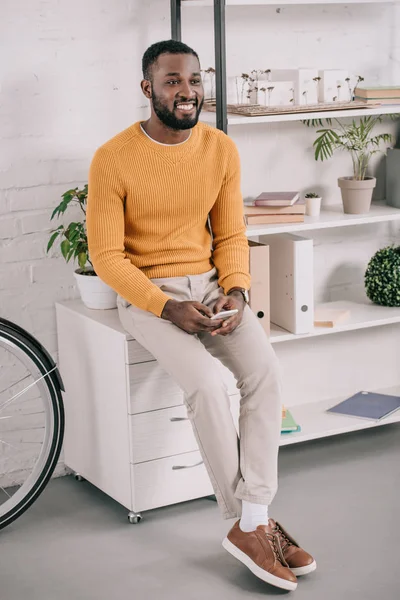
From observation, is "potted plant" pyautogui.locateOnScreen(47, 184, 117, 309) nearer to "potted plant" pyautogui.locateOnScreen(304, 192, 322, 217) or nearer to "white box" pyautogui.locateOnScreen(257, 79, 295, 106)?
"white box" pyautogui.locateOnScreen(257, 79, 295, 106)

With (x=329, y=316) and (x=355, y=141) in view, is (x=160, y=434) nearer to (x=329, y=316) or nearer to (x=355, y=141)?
(x=329, y=316)

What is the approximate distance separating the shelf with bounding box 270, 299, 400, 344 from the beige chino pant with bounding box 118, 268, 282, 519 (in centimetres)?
50

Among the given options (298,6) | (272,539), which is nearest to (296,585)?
(272,539)

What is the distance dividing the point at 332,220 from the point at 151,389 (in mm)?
816

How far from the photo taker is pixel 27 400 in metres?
3.01

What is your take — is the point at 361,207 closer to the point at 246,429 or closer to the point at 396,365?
the point at 396,365

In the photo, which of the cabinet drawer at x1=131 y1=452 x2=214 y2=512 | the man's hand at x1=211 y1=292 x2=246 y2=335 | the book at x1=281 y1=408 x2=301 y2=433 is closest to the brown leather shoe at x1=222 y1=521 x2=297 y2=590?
the cabinet drawer at x1=131 y1=452 x2=214 y2=512

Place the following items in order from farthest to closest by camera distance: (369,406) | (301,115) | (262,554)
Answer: (369,406) → (301,115) → (262,554)

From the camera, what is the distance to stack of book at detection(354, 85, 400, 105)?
2986 mm

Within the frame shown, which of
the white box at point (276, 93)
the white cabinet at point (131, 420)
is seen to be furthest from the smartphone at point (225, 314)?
the white box at point (276, 93)

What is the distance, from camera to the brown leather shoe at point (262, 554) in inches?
89.4

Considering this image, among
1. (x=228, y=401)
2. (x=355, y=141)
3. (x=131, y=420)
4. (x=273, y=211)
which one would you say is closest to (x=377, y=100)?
(x=355, y=141)

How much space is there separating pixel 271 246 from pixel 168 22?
2.48 ft

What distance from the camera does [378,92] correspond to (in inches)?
118
